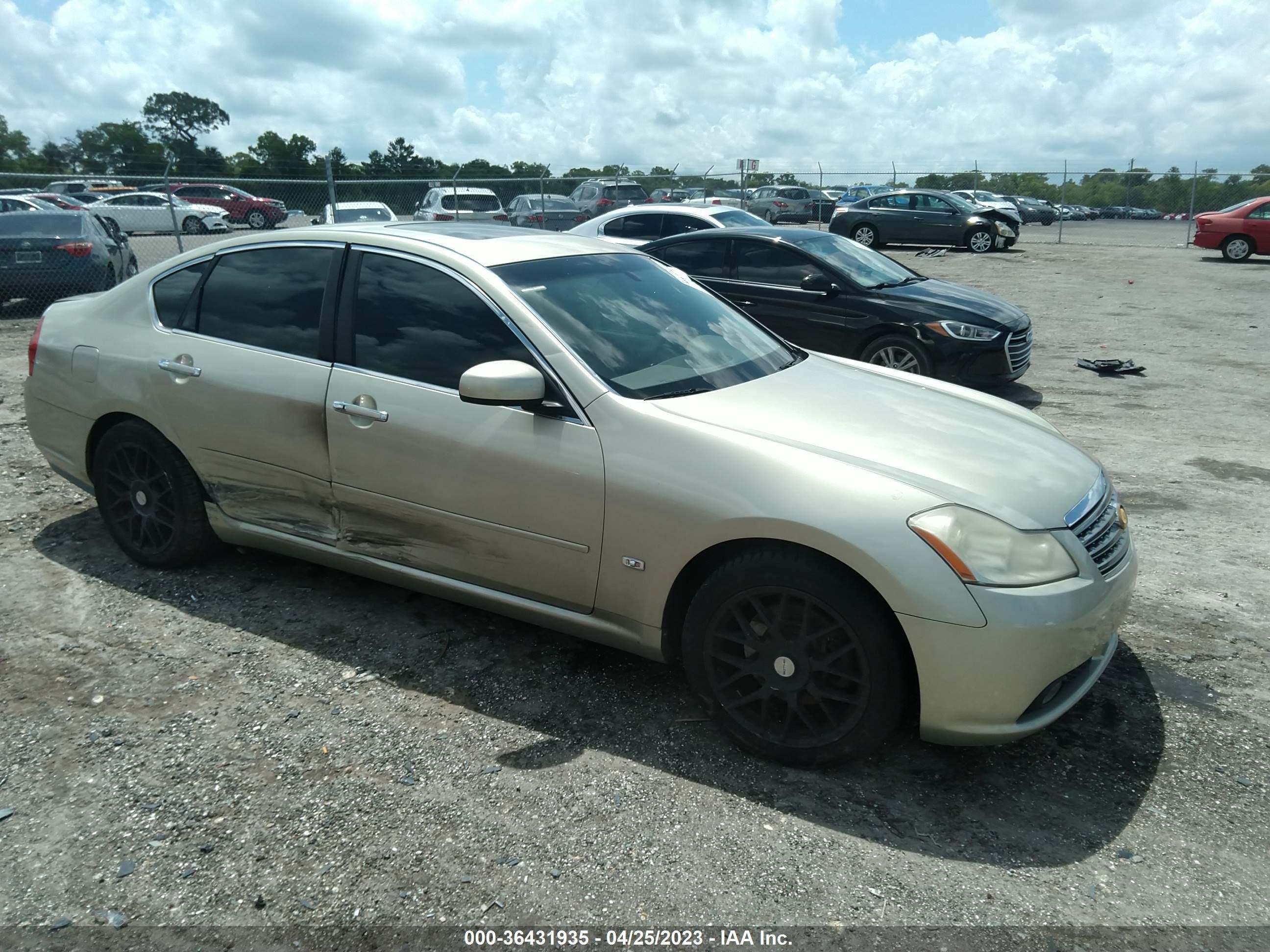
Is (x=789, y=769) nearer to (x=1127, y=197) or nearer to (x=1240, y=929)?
(x=1240, y=929)

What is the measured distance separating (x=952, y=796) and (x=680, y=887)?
3.23ft

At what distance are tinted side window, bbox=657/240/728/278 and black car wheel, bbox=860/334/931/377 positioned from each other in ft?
5.37

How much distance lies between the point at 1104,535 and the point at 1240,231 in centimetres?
2250

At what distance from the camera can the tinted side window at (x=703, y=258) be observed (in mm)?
9086

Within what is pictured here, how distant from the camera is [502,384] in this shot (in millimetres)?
Result: 3227

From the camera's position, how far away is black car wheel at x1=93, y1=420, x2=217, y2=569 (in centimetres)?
431

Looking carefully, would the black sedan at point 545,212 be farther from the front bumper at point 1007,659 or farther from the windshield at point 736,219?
the front bumper at point 1007,659

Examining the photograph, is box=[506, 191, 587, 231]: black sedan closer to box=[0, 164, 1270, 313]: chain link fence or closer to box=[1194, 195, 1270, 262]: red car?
box=[0, 164, 1270, 313]: chain link fence

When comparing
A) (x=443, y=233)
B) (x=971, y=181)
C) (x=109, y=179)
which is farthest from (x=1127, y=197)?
(x=443, y=233)

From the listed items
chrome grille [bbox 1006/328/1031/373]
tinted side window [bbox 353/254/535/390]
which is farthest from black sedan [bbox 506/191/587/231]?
tinted side window [bbox 353/254/535/390]

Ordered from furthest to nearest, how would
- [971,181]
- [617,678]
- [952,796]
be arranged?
[971,181] < [617,678] < [952,796]

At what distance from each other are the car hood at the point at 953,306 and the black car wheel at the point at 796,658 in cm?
582

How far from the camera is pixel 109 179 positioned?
1422 cm

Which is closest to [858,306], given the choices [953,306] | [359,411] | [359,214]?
[953,306]
